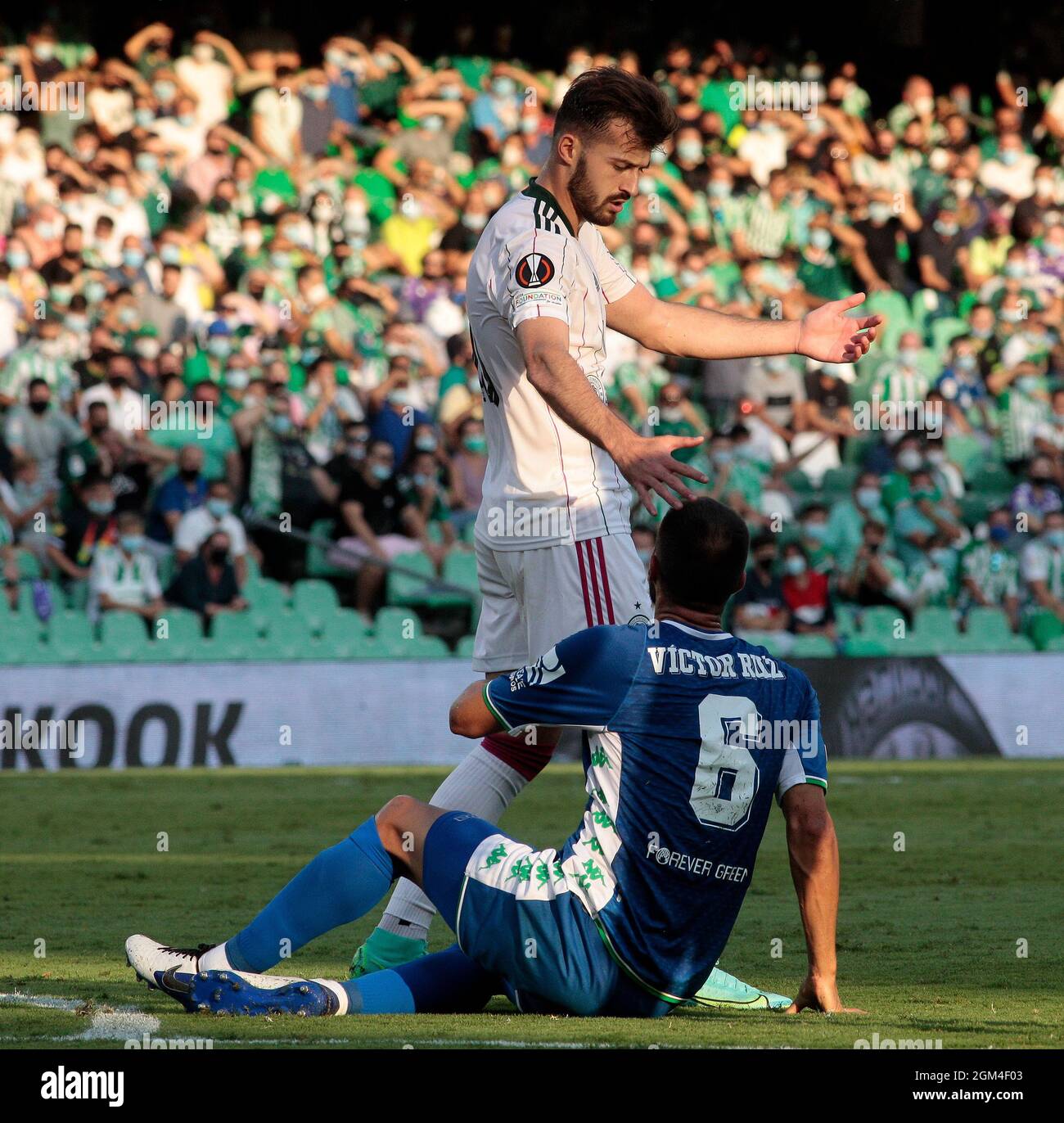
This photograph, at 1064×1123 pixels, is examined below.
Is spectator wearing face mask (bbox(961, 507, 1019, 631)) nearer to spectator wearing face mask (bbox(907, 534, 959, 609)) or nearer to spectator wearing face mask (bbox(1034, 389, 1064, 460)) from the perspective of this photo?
spectator wearing face mask (bbox(907, 534, 959, 609))

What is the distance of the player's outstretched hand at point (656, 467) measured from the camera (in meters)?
4.36

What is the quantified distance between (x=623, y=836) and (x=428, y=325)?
38.0ft

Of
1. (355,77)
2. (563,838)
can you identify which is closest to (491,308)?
(563,838)

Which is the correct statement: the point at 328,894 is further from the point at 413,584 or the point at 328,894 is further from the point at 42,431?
the point at 42,431

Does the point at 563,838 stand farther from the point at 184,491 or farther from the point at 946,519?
the point at 946,519

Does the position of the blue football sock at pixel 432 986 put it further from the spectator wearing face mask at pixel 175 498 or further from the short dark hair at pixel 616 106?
the spectator wearing face mask at pixel 175 498

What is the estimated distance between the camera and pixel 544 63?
2094cm

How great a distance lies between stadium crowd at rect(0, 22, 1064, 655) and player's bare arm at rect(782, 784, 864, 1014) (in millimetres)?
8160

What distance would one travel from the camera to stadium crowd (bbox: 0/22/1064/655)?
13.6 meters

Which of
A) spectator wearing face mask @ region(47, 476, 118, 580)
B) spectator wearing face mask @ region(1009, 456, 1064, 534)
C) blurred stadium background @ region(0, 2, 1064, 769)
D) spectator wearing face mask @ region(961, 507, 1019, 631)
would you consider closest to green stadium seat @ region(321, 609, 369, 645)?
blurred stadium background @ region(0, 2, 1064, 769)

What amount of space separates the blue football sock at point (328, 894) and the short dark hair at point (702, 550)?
941mm

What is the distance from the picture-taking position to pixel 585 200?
5184mm

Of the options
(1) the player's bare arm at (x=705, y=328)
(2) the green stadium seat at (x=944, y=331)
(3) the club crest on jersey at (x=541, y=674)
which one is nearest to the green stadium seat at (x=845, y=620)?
(2) the green stadium seat at (x=944, y=331)
